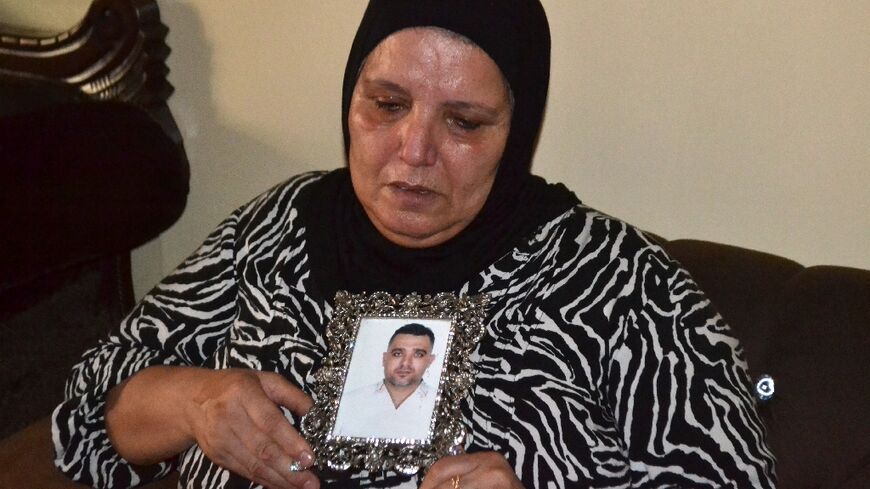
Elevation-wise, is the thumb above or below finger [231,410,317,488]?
above

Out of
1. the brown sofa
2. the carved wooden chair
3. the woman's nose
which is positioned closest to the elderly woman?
the woman's nose

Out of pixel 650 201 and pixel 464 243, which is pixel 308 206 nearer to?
pixel 464 243

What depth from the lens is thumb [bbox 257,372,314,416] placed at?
49.9 inches

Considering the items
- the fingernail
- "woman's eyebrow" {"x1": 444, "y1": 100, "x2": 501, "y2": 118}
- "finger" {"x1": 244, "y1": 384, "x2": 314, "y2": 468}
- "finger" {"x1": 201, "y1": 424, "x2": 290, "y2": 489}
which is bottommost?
"finger" {"x1": 201, "y1": 424, "x2": 290, "y2": 489}

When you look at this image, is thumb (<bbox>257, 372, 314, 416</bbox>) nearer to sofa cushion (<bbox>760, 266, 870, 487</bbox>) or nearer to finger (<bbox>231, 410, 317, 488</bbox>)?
finger (<bbox>231, 410, 317, 488</bbox>)

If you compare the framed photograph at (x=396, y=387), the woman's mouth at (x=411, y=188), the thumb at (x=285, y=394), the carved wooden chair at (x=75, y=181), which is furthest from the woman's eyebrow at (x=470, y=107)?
the carved wooden chair at (x=75, y=181)

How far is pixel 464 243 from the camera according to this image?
1.35 m

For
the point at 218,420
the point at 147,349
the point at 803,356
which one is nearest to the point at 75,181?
the point at 147,349

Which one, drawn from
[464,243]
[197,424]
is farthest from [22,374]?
[464,243]

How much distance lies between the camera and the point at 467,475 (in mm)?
1147

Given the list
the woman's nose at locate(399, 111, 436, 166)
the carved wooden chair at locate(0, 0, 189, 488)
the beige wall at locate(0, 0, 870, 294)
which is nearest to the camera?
the woman's nose at locate(399, 111, 436, 166)

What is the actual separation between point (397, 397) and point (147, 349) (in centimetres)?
44

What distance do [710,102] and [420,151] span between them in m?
0.60

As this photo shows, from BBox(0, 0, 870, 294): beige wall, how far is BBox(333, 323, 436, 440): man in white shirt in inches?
25.1
